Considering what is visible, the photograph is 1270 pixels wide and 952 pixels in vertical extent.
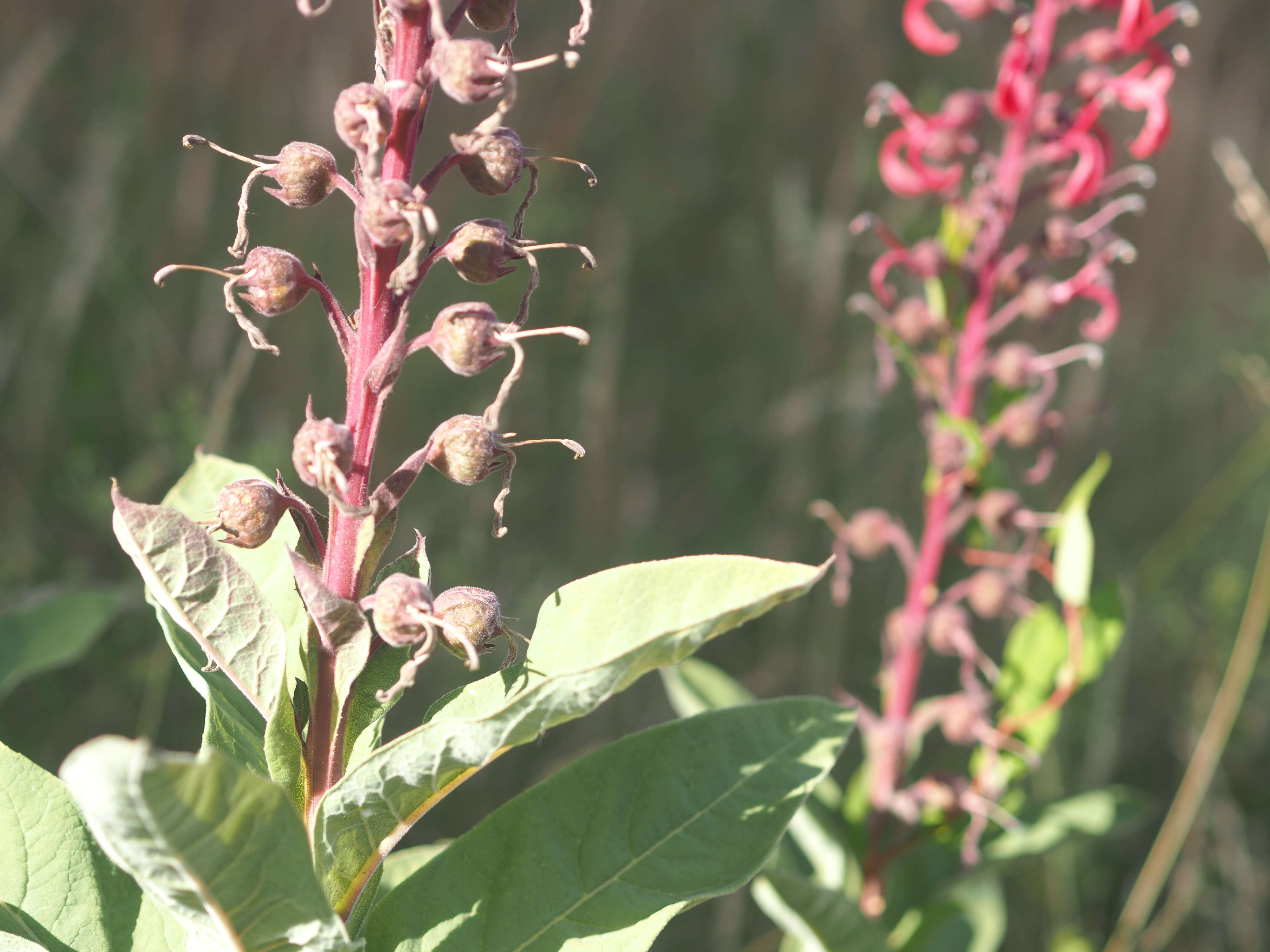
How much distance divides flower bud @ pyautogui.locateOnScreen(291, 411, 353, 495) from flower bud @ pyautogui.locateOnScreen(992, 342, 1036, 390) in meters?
1.09

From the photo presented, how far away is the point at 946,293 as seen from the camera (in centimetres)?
164

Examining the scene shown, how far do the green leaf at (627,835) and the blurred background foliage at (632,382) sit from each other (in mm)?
971

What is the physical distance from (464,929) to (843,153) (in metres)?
3.38

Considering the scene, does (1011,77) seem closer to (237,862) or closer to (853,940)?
(853,940)

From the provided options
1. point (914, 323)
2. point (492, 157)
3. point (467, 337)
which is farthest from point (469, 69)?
point (914, 323)

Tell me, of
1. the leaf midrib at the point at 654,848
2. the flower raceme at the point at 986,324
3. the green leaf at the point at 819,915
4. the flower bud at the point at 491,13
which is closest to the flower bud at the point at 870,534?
the flower raceme at the point at 986,324

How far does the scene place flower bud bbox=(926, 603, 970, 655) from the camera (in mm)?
1554

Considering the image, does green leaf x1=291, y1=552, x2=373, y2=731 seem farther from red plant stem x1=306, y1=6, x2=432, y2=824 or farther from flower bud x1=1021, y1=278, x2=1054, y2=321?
flower bud x1=1021, y1=278, x2=1054, y2=321

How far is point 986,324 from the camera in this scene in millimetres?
1591

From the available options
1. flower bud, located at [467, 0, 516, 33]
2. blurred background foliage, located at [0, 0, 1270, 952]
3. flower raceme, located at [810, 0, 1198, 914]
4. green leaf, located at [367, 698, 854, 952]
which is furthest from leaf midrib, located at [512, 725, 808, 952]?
blurred background foliage, located at [0, 0, 1270, 952]

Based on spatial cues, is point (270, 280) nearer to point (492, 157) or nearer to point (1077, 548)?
point (492, 157)

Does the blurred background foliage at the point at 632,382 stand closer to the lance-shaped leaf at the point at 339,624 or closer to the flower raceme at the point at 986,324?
the flower raceme at the point at 986,324

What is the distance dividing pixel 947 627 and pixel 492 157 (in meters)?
1.05

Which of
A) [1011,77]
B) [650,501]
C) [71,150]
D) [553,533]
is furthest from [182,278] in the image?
[1011,77]
